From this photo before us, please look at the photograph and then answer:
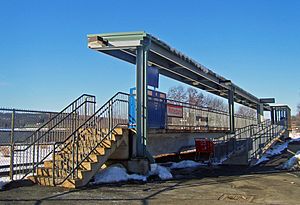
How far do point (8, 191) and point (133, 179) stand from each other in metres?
3.98

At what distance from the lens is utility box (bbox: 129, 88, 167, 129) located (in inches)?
512

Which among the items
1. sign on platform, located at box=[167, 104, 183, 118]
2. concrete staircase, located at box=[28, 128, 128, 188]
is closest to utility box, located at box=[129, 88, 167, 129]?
sign on platform, located at box=[167, 104, 183, 118]

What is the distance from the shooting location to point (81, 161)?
10.1 metres

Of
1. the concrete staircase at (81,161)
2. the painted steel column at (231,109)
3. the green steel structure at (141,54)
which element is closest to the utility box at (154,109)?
the green steel structure at (141,54)

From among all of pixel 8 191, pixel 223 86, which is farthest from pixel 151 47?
pixel 223 86

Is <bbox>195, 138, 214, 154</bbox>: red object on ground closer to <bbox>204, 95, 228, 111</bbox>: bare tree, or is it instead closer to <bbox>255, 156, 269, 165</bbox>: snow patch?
<bbox>255, 156, 269, 165</bbox>: snow patch

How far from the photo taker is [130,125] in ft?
42.0

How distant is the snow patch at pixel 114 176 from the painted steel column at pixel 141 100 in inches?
38.4

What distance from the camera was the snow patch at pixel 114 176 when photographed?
1076cm

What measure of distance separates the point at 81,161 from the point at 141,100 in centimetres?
344

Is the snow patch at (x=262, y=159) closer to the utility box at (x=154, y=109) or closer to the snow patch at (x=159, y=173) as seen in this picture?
the utility box at (x=154, y=109)

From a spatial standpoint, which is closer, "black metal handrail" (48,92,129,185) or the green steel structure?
"black metal handrail" (48,92,129,185)

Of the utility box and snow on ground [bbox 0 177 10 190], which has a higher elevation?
the utility box

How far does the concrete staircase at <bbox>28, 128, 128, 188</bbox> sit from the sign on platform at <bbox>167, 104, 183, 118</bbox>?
12.4 ft
